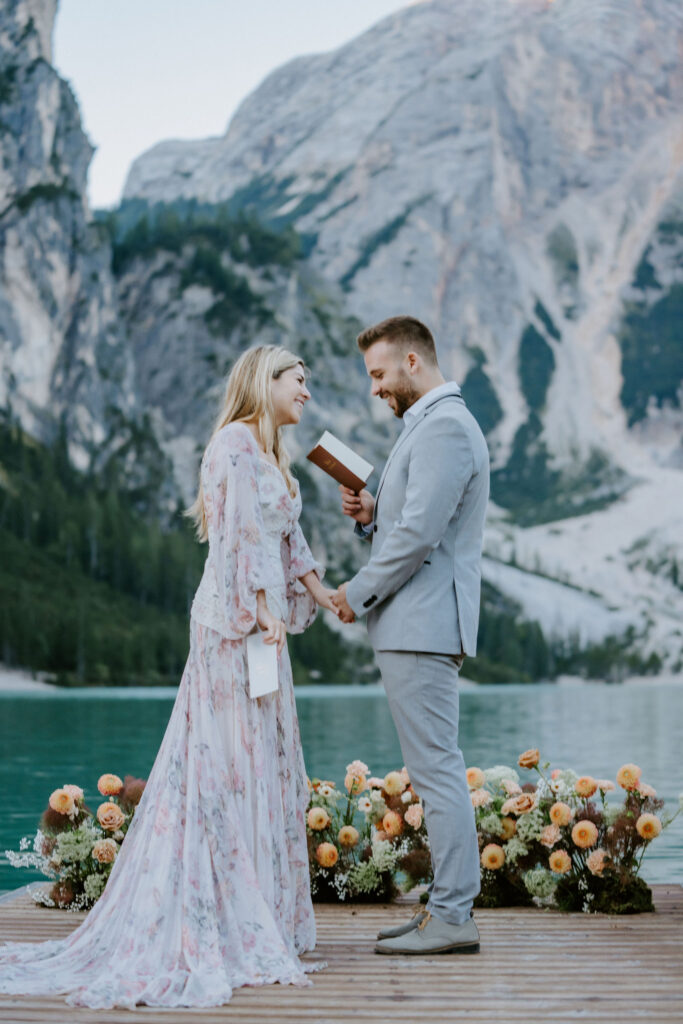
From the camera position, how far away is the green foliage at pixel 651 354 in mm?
188250

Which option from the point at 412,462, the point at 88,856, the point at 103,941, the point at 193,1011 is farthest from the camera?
the point at 88,856

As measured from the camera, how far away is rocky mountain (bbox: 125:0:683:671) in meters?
174

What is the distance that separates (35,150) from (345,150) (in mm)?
86760

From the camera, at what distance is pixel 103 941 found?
4512mm

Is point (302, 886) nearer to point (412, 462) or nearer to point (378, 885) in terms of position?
point (378, 885)

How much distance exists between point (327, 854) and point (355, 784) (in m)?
0.55

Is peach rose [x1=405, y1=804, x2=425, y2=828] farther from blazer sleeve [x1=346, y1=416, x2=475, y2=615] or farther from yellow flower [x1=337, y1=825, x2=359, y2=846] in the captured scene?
blazer sleeve [x1=346, y1=416, x2=475, y2=615]

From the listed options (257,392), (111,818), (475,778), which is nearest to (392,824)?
(475,778)

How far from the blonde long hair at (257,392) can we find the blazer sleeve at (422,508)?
58cm

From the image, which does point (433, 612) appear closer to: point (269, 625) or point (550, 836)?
point (269, 625)

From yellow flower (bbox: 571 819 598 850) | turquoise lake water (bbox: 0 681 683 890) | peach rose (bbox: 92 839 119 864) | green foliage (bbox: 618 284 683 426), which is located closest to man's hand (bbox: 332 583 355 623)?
yellow flower (bbox: 571 819 598 850)

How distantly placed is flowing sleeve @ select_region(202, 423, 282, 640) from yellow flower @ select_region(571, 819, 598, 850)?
6.94ft

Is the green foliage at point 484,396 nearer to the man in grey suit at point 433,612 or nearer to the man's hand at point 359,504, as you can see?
the man's hand at point 359,504

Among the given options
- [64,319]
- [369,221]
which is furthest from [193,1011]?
[369,221]
